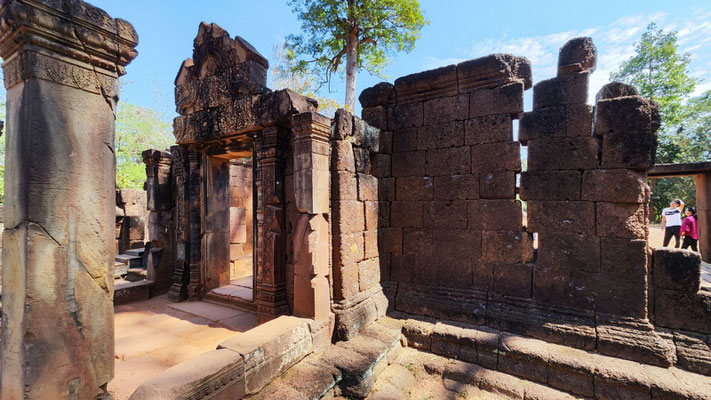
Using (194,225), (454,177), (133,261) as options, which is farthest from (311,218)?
(133,261)

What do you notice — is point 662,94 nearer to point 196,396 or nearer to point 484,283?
point 484,283

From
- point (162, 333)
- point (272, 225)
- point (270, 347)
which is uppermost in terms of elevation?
point (272, 225)

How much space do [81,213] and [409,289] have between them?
417 centimetres

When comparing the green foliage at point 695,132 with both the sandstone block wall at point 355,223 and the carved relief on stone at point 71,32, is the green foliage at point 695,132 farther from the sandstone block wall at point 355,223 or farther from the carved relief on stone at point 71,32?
the carved relief on stone at point 71,32

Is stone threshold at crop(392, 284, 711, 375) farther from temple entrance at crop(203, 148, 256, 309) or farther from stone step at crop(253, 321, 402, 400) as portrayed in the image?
temple entrance at crop(203, 148, 256, 309)

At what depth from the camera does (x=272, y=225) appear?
4352 mm

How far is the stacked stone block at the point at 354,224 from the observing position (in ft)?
13.5

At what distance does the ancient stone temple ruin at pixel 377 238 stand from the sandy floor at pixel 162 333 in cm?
35

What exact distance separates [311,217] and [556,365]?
3268 mm

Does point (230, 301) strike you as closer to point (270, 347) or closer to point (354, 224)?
point (270, 347)

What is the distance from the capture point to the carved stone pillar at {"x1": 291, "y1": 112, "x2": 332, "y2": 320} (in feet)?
12.6

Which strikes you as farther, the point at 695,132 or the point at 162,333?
the point at 695,132

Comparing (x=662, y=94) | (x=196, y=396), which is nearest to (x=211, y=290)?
(x=196, y=396)

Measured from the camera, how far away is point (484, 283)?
175 inches
